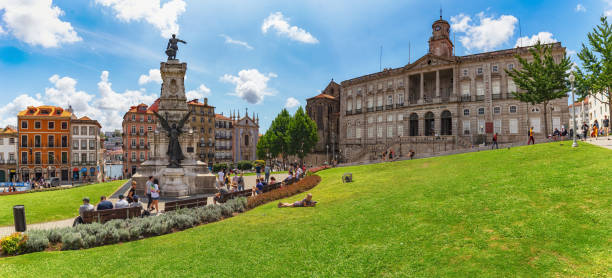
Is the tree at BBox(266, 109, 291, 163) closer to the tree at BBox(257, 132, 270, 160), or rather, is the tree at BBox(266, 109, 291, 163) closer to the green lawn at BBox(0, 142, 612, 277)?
the tree at BBox(257, 132, 270, 160)

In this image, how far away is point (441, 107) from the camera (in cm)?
5544

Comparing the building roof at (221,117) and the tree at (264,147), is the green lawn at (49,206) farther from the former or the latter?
the building roof at (221,117)

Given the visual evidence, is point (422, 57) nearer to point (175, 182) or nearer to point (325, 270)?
point (175, 182)

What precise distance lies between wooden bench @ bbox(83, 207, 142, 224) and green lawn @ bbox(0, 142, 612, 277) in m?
2.87

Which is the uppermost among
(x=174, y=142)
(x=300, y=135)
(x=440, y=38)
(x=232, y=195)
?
(x=440, y=38)

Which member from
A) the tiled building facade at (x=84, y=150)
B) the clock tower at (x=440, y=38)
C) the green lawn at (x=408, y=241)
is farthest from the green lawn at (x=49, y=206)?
the clock tower at (x=440, y=38)

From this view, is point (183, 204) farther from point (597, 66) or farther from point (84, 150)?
point (84, 150)

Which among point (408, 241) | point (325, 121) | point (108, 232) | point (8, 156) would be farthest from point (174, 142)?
point (8, 156)

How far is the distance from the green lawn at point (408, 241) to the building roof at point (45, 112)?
71.0 meters

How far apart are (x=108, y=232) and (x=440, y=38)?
6624 centimetres

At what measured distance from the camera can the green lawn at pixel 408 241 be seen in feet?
27.2

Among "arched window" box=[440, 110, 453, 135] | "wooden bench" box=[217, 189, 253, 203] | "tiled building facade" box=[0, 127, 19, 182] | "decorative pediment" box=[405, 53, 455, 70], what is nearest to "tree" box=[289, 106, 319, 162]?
"decorative pediment" box=[405, 53, 455, 70]

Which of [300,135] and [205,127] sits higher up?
[205,127]

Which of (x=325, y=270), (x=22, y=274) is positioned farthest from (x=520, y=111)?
(x=22, y=274)
